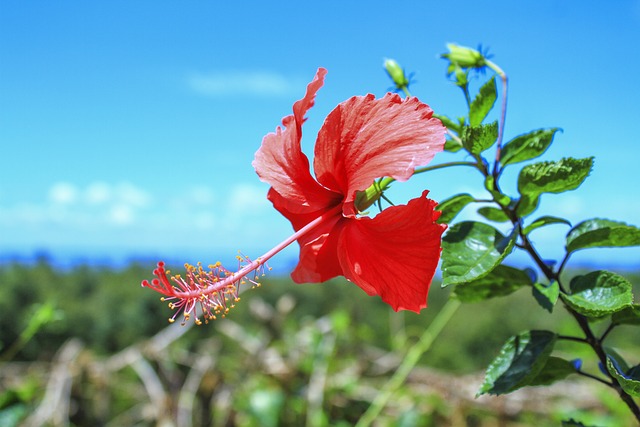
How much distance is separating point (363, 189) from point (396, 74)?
1.08 ft

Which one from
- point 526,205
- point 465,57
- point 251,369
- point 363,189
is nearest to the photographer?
point 363,189

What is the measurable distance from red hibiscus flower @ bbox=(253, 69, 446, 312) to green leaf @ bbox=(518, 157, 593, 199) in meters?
0.18

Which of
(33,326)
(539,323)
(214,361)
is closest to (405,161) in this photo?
(33,326)

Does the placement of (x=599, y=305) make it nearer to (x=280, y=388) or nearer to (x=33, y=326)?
(x=33, y=326)

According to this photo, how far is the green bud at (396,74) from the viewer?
37.7 inches

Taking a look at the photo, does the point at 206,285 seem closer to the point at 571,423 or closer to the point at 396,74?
the point at 396,74

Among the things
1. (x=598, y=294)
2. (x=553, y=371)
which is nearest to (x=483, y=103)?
(x=598, y=294)

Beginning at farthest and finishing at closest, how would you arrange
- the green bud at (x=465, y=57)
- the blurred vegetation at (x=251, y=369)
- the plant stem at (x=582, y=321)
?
1. the blurred vegetation at (x=251, y=369)
2. the green bud at (x=465, y=57)
3. the plant stem at (x=582, y=321)

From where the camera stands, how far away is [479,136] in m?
0.73

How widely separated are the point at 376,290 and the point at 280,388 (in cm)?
208

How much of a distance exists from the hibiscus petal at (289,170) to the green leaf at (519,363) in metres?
0.33

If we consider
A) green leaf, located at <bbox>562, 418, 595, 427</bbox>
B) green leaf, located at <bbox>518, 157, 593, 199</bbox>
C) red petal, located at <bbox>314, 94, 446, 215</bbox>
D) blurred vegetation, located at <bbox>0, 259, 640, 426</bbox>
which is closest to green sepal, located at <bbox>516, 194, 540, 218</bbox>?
green leaf, located at <bbox>518, 157, 593, 199</bbox>

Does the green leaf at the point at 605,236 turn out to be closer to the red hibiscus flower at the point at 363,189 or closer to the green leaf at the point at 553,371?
the green leaf at the point at 553,371

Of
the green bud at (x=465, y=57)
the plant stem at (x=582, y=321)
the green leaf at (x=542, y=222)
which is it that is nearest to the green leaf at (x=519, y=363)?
the plant stem at (x=582, y=321)
